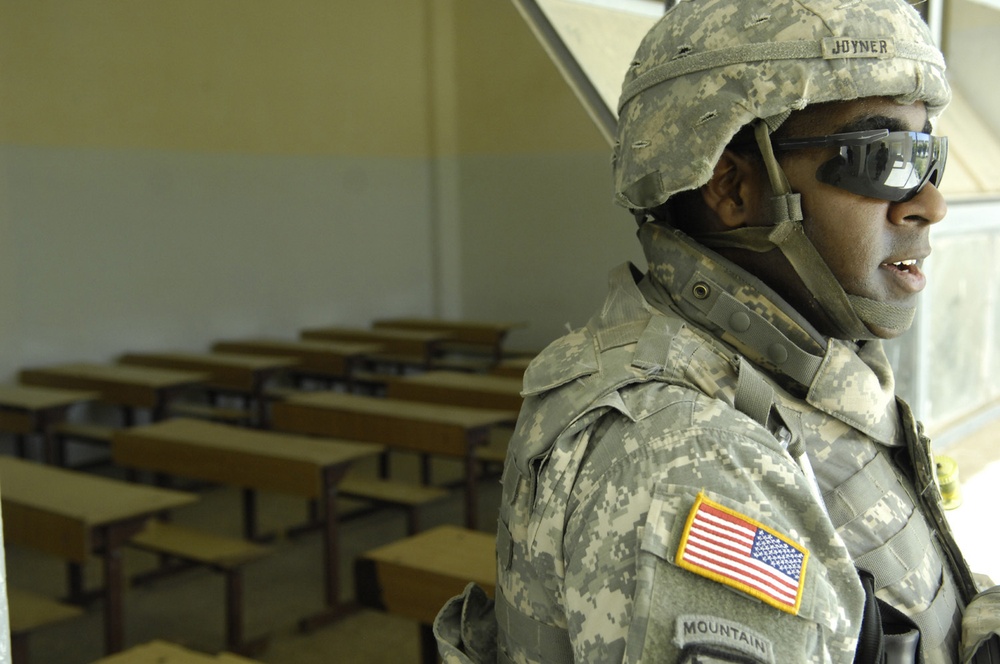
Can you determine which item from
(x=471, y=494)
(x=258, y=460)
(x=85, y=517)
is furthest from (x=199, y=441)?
(x=471, y=494)

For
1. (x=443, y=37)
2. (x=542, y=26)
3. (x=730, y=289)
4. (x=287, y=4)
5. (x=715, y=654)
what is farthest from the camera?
(x=443, y=37)

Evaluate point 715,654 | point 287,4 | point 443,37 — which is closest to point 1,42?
point 287,4

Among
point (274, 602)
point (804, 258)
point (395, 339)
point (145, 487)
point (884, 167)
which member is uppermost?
point (884, 167)

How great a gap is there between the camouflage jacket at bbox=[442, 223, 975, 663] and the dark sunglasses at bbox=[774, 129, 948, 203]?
16cm

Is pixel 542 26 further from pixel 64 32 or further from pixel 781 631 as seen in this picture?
pixel 64 32

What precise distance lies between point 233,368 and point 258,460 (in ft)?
7.74

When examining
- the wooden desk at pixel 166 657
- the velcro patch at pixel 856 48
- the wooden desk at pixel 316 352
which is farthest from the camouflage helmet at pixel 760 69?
the wooden desk at pixel 316 352

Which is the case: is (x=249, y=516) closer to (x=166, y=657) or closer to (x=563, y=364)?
(x=166, y=657)

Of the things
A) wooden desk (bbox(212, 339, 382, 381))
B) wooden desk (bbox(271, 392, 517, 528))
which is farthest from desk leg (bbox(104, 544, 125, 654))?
wooden desk (bbox(212, 339, 382, 381))

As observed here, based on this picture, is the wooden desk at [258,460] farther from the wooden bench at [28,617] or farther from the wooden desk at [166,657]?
the wooden desk at [166,657]

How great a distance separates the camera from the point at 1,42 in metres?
5.94

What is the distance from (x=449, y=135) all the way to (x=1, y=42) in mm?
4165

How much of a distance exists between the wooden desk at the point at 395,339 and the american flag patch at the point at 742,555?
246 inches

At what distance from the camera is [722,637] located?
816mm
